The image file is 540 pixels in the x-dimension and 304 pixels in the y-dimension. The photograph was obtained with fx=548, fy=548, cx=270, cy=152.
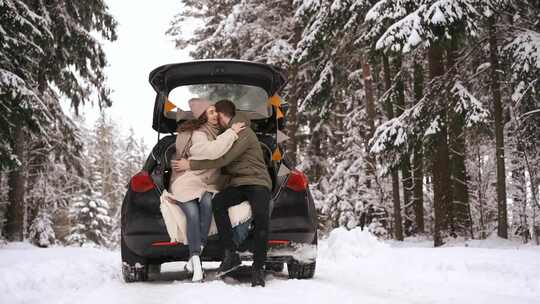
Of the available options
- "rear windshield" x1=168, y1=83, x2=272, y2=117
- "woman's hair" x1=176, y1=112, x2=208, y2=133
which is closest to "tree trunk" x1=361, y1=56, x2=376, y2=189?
"rear windshield" x1=168, y1=83, x2=272, y2=117

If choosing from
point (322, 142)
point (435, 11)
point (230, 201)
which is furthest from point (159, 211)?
point (322, 142)

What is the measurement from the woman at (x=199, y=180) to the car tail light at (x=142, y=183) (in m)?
0.23

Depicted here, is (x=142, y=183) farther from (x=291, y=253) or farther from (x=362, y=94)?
(x=362, y=94)

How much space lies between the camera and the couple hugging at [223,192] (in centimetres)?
489

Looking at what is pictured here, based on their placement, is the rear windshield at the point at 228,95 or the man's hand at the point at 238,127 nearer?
the man's hand at the point at 238,127

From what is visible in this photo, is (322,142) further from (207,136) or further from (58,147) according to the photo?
(207,136)

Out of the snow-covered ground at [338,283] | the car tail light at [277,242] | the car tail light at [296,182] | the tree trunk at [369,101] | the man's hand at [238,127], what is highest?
the tree trunk at [369,101]

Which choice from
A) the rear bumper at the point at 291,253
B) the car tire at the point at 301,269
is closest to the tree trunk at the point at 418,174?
the car tire at the point at 301,269

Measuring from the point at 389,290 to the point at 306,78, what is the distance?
1542cm

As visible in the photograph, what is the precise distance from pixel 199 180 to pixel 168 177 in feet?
2.33

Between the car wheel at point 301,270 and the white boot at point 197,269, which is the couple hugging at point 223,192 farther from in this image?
Answer: the car wheel at point 301,270

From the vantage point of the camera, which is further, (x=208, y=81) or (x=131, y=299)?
(x=208, y=81)

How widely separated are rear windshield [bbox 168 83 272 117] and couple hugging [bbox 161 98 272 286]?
75cm

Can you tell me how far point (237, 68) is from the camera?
5.60m
